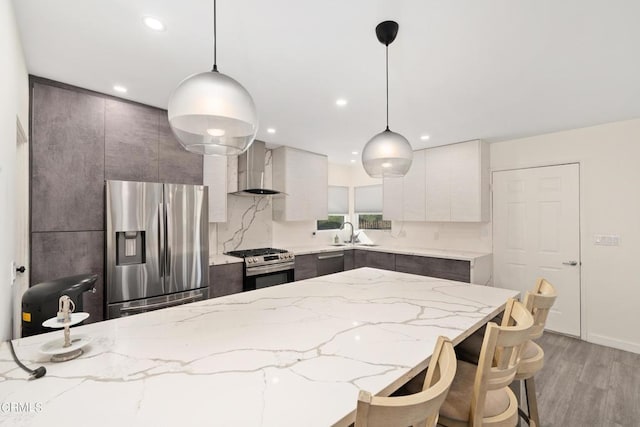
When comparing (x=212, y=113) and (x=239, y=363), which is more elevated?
(x=212, y=113)

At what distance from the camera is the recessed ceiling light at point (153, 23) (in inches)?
61.2

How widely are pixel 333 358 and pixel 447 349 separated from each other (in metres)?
0.38

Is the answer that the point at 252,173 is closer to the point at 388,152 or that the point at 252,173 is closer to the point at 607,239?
the point at 388,152

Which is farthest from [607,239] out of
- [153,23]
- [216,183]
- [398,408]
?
[153,23]

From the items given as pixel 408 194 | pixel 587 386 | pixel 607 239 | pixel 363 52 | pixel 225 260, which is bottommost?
pixel 587 386

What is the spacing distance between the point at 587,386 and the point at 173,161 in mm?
4151

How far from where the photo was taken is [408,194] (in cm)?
454

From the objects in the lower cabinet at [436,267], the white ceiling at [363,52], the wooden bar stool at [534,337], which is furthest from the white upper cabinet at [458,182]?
the wooden bar stool at [534,337]

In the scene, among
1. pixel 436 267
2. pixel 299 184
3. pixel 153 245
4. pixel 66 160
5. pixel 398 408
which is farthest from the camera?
pixel 299 184

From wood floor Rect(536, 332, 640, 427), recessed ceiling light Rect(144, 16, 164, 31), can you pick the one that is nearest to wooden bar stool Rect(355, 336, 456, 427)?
recessed ceiling light Rect(144, 16, 164, 31)

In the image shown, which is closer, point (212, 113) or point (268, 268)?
point (212, 113)

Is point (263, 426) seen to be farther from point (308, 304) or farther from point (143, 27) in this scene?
point (143, 27)

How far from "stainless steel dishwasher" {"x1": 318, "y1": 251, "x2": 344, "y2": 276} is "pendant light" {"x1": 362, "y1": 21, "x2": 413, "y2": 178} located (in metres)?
2.60

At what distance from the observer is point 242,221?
4.16 m
